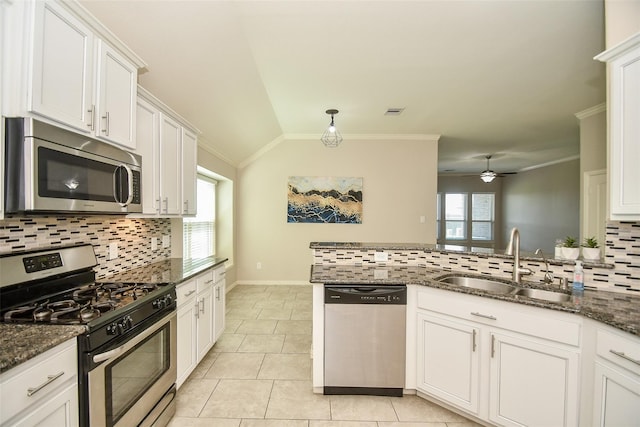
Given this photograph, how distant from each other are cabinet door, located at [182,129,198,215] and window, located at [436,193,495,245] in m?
8.37

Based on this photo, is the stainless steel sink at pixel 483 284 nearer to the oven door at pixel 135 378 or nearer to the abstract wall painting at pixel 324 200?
the oven door at pixel 135 378

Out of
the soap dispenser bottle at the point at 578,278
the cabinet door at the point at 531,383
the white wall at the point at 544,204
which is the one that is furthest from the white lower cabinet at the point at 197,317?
the white wall at the point at 544,204

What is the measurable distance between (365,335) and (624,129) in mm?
2036

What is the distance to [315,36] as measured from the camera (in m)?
2.34

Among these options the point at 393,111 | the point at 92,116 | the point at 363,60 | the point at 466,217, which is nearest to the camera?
the point at 92,116

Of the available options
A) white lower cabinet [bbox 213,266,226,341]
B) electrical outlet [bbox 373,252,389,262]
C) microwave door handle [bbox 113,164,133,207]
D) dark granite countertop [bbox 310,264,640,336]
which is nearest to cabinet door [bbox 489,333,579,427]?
dark granite countertop [bbox 310,264,640,336]

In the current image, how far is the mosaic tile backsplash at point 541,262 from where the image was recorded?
1.82 metres

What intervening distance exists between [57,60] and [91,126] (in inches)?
12.2

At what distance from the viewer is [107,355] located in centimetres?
128

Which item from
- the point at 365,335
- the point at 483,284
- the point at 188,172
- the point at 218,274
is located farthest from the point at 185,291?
the point at 483,284

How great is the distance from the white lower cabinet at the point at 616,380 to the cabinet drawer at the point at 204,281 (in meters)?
2.61

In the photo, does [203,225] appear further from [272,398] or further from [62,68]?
[62,68]

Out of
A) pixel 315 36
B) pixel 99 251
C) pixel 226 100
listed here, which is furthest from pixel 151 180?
pixel 315 36

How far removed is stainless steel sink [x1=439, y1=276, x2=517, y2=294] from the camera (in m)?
2.12
